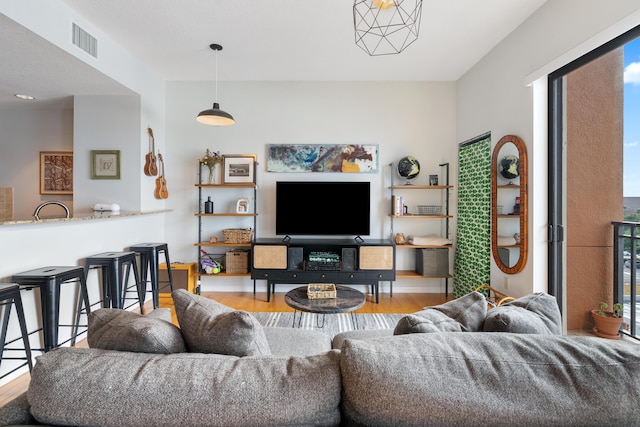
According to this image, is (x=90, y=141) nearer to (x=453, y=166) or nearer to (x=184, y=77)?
(x=184, y=77)

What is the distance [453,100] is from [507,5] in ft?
5.08

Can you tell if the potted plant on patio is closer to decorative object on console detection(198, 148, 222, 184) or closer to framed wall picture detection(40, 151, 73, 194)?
decorative object on console detection(198, 148, 222, 184)

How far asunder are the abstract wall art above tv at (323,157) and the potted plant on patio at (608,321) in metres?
2.56

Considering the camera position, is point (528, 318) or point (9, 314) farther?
point (9, 314)

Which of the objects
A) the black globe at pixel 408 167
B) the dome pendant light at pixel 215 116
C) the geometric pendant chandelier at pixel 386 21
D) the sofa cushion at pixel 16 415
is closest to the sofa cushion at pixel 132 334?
the sofa cushion at pixel 16 415

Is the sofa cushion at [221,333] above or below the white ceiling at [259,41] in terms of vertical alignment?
below

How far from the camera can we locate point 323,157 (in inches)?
155

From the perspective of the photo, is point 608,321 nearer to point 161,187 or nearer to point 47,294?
point 47,294

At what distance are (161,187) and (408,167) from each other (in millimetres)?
3174

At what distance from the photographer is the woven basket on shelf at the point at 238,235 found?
3787mm

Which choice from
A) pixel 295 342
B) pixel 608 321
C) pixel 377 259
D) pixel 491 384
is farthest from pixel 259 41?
pixel 608 321

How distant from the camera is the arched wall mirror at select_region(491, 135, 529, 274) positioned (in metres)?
2.62

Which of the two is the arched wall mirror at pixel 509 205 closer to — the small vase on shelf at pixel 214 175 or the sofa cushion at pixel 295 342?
the sofa cushion at pixel 295 342

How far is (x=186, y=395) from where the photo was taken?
725 millimetres
